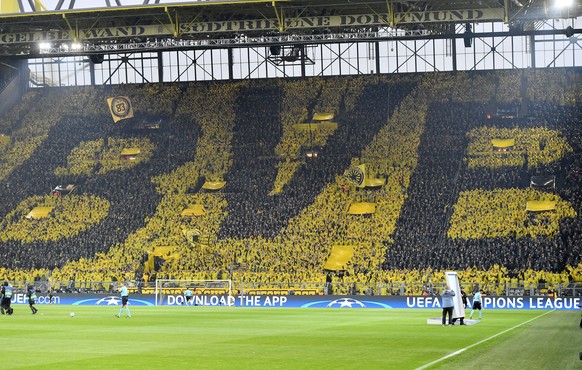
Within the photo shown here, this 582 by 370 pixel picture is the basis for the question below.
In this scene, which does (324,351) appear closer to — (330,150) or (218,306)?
(218,306)

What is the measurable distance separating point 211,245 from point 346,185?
11326 mm

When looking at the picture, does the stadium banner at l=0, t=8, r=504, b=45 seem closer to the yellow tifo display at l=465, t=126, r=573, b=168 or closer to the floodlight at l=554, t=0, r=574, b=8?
the floodlight at l=554, t=0, r=574, b=8

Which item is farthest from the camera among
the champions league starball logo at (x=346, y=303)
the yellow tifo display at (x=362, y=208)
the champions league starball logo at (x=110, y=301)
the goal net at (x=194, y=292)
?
the yellow tifo display at (x=362, y=208)

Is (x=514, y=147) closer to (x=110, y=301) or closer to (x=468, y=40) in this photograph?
(x=468, y=40)

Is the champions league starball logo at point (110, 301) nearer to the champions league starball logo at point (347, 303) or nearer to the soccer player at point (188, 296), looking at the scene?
the soccer player at point (188, 296)

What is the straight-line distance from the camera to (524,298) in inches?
2108

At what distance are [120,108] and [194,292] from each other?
90.8ft

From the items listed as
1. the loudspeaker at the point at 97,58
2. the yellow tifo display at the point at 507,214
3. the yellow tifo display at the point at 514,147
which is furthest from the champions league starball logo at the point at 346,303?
the loudspeaker at the point at 97,58

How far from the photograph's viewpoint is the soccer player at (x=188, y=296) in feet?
186

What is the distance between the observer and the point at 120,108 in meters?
82.6

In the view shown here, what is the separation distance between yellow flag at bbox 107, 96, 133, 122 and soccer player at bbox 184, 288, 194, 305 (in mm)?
27091

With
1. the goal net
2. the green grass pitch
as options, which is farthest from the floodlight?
the goal net

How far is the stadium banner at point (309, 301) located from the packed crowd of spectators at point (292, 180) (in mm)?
1035

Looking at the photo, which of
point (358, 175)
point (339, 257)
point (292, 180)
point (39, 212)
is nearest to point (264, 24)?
point (292, 180)
